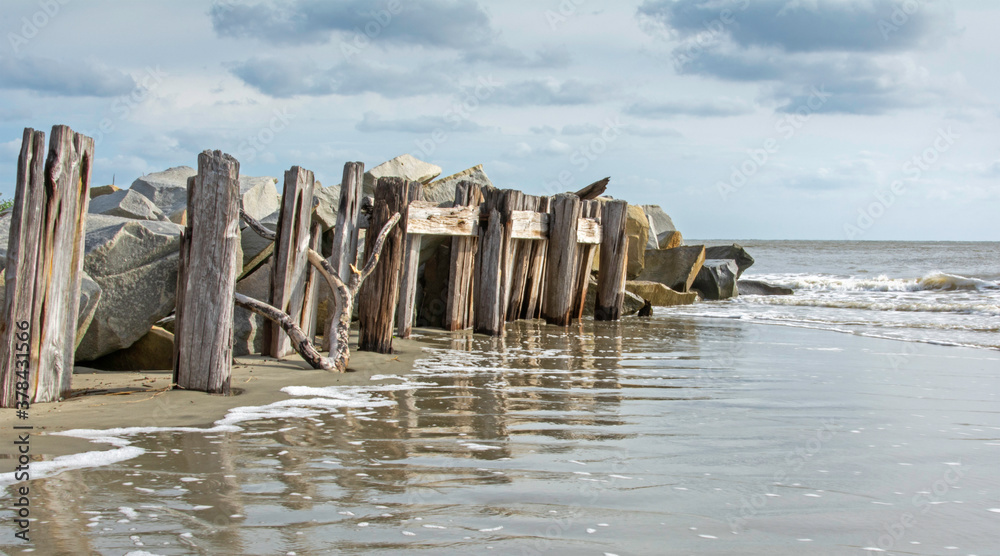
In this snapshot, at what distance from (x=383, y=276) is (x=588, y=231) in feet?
15.2

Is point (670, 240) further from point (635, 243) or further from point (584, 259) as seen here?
point (584, 259)

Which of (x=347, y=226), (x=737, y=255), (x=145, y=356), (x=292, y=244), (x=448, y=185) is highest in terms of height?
(x=448, y=185)

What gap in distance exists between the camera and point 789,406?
5.77 m

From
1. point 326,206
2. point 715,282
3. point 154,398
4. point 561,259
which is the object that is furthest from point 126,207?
point 715,282

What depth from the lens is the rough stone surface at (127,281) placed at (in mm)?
6184

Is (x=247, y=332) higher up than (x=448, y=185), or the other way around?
(x=448, y=185)

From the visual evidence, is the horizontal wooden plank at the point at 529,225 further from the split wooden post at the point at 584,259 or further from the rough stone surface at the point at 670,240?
the rough stone surface at the point at 670,240

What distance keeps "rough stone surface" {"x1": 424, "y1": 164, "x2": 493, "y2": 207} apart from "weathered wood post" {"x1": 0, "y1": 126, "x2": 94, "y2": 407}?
7.32 meters

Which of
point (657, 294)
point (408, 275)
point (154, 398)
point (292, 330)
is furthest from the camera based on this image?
point (657, 294)

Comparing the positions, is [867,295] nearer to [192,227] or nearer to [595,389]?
[595,389]

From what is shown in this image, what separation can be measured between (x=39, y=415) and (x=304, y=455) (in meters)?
1.87

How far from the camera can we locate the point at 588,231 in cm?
1141

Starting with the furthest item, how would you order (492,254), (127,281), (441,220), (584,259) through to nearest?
(584,259)
(492,254)
(441,220)
(127,281)

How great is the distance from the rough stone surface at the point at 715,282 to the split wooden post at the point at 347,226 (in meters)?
12.2
